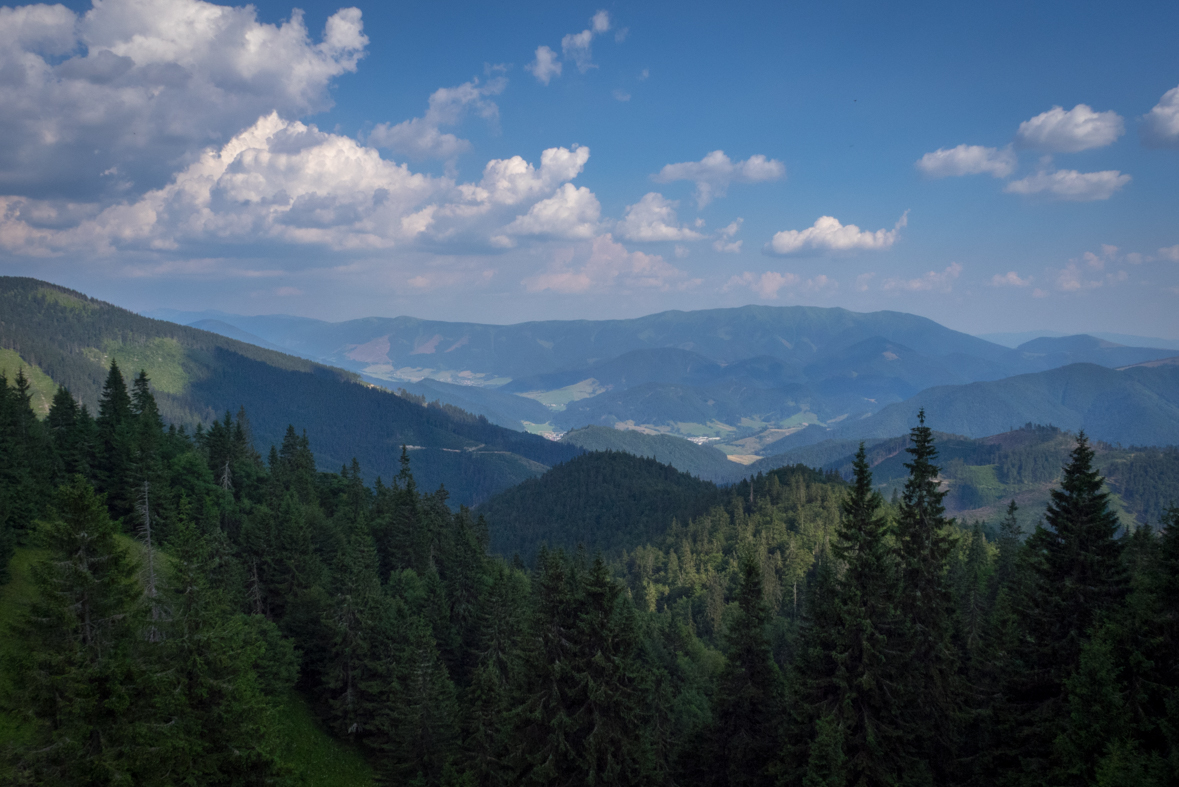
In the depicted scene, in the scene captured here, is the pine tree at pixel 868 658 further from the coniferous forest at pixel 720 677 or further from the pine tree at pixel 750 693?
the pine tree at pixel 750 693

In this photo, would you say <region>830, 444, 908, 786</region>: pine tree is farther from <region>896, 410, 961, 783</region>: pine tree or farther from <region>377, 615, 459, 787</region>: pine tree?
<region>377, 615, 459, 787</region>: pine tree

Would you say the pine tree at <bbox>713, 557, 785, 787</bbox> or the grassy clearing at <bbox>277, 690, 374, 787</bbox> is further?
the grassy clearing at <bbox>277, 690, 374, 787</bbox>

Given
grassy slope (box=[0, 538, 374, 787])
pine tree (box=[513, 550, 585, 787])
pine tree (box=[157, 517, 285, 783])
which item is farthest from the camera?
grassy slope (box=[0, 538, 374, 787])

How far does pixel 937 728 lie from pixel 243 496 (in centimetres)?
7758

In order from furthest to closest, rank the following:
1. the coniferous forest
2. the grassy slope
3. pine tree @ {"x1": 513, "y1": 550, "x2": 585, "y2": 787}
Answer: the grassy slope < pine tree @ {"x1": 513, "y1": 550, "x2": 585, "y2": 787} < the coniferous forest

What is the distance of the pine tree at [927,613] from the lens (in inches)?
1120

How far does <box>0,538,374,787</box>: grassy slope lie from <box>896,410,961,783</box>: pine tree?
3411 cm

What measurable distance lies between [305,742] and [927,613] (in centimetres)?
4133

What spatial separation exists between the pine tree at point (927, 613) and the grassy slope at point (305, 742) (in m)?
34.1

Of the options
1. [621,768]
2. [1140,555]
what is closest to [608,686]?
[621,768]

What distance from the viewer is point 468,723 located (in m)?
40.4

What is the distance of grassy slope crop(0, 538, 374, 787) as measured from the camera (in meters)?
39.2

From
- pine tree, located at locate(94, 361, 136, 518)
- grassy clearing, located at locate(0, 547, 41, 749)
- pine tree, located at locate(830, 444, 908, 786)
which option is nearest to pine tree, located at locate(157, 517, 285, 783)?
grassy clearing, located at locate(0, 547, 41, 749)

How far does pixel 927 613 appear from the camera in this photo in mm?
29500
